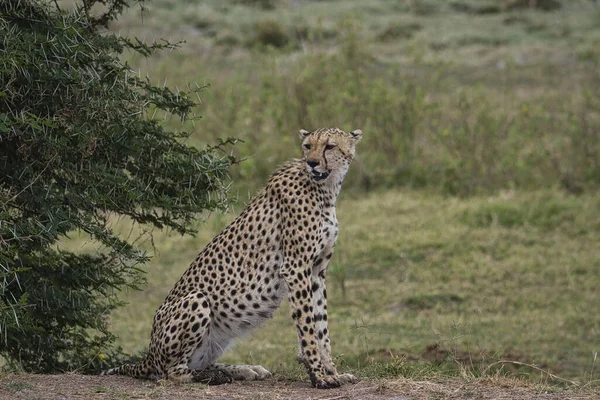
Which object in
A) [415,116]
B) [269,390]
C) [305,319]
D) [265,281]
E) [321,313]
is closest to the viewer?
[269,390]

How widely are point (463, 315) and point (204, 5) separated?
19.4 meters

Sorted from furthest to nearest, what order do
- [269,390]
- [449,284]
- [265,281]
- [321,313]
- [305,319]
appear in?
[449,284] → [321,313] → [265,281] → [305,319] → [269,390]

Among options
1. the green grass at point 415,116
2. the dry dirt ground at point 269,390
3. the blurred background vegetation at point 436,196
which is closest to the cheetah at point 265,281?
the dry dirt ground at point 269,390

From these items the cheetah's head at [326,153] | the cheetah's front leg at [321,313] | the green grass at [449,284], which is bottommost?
the green grass at [449,284]

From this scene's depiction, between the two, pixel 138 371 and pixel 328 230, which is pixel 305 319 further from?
pixel 138 371

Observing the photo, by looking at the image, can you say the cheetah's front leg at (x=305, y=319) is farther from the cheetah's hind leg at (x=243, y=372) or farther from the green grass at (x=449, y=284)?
the green grass at (x=449, y=284)

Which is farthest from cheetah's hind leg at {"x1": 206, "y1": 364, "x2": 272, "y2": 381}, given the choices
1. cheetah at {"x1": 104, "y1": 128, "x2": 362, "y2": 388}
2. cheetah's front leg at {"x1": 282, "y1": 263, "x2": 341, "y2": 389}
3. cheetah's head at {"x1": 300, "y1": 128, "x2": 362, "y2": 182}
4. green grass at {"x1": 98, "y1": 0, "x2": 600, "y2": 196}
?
green grass at {"x1": 98, "y1": 0, "x2": 600, "y2": 196}

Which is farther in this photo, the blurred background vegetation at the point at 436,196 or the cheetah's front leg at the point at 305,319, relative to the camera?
the blurred background vegetation at the point at 436,196

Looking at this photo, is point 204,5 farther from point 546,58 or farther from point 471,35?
point 546,58

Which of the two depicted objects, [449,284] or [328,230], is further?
[449,284]

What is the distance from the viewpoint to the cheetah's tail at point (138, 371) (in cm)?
620

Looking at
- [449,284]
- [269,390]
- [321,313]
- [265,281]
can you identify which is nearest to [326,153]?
[265,281]

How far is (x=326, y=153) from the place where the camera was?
611 centimetres

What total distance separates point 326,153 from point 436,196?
751cm
